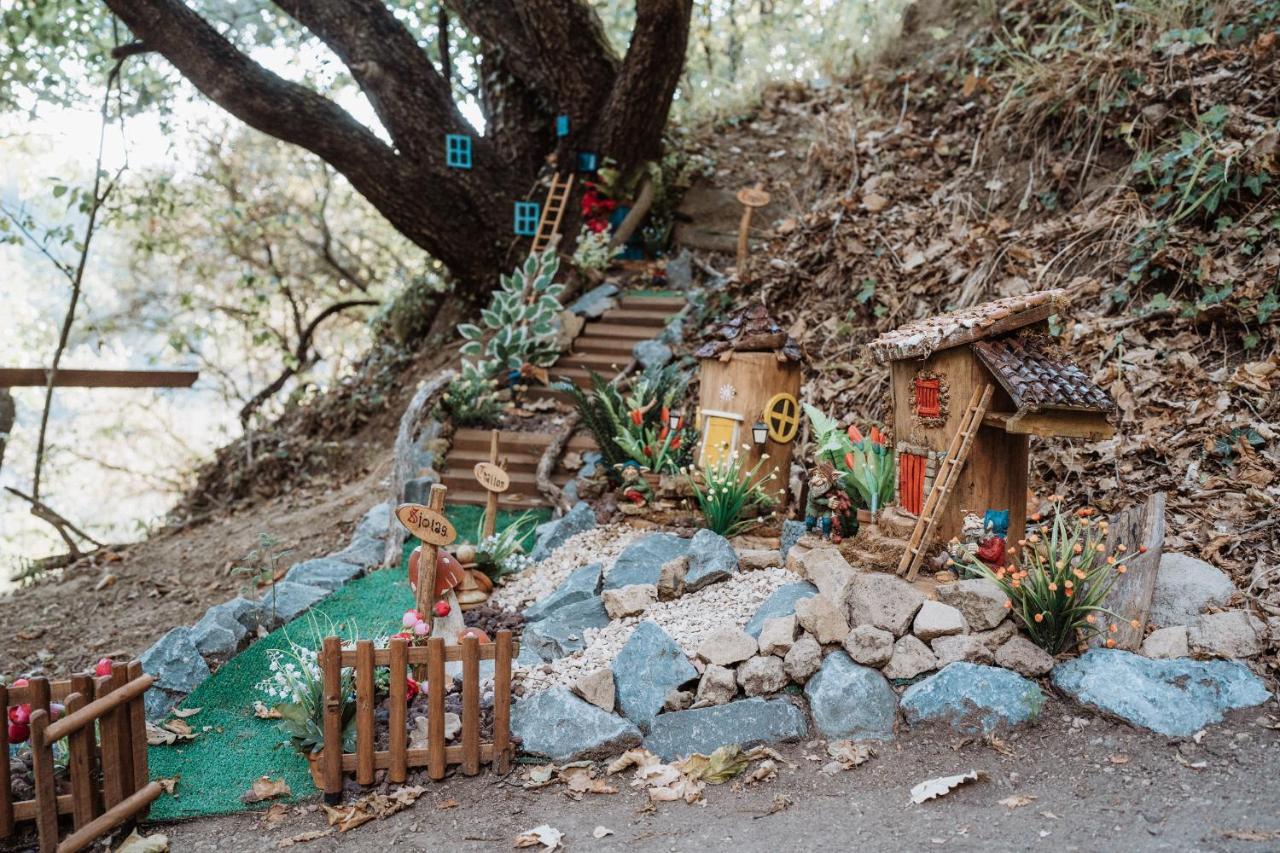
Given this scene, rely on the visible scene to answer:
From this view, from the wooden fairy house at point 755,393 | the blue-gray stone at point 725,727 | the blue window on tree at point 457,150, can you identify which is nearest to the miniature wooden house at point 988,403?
the wooden fairy house at point 755,393

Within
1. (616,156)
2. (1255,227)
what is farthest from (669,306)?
(1255,227)

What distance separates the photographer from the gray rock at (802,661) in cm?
404

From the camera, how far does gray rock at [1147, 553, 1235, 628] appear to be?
411 centimetres

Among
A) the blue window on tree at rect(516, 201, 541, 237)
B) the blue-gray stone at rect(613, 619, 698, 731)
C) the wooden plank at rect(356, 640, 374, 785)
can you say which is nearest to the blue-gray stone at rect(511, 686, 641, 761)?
the blue-gray stone at rect(613, 619, 698, 731)

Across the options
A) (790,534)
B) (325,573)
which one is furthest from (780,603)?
(325,573)

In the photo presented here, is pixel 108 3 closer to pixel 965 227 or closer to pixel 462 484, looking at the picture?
pixel 462 484

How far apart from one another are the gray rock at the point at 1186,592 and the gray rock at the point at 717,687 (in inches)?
73.8

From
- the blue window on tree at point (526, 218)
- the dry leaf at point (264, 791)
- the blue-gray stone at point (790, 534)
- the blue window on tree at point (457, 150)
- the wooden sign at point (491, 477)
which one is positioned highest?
the blue window on tree at point (457, 150)

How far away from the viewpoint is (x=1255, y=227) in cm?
583

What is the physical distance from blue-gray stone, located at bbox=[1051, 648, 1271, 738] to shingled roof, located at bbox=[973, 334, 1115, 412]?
107 cm

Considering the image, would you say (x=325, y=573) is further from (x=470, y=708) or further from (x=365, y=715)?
(x=470, y=708)

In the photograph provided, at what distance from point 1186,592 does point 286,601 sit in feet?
15.8

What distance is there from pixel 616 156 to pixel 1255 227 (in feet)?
20.4

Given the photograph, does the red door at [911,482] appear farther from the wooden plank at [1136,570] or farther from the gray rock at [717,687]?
the gray rock at [717,687]
